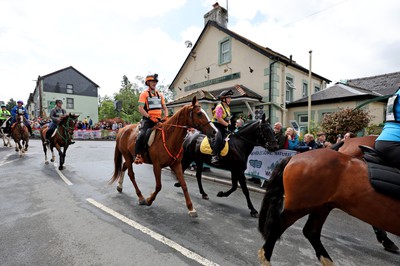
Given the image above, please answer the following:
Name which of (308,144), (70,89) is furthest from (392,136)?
(70,89)

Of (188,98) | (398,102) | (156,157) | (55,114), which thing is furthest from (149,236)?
(188,98)

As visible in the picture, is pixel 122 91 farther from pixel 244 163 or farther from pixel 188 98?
pixel 244 163

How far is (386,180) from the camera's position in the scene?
2.06 meters

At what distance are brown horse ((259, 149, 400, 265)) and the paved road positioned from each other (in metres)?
0.61

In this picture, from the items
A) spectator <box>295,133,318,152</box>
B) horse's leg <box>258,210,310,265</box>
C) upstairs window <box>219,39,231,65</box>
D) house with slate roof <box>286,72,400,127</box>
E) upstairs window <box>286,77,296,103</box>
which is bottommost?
horse's leg <box>258,210,310,265</box>

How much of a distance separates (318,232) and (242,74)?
14518 mm

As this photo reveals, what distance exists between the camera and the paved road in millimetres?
2891

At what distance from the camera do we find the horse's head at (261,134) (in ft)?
16.6

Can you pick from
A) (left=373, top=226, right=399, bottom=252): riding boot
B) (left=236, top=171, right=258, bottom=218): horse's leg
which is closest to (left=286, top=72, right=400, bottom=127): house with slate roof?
(left=236, top=171, right=258, bottom=218): horse's leg

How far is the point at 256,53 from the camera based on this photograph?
15.2 metres

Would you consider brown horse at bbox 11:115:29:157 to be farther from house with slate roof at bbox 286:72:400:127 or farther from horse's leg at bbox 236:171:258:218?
house with slate roof at bbox 286:72:400:127

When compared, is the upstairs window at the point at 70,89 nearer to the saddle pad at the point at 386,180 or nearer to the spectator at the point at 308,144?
the spectator at the point at 308,144

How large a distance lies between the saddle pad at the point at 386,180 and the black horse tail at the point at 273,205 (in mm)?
855

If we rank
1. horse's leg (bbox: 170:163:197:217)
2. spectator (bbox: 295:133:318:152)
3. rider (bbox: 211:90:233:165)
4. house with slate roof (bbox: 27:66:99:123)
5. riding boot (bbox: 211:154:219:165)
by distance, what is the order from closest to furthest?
horse's leg (bbox: 170:163:197:217)
rider (bbox: 211:90:233:165)
riding boot (bbox: 211:154:219:165)
spectator (bbox: 295:133:318:152)
house with slate roof (bbox: 27:66:99:123)
